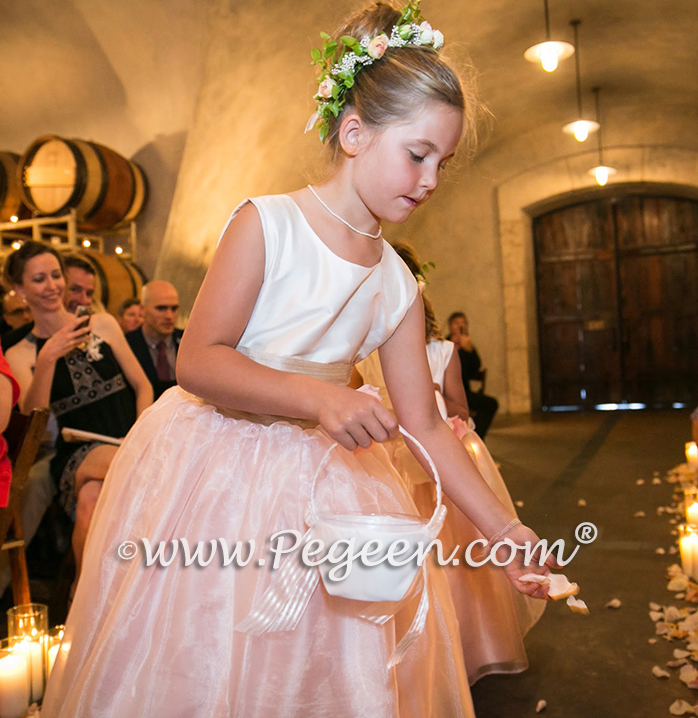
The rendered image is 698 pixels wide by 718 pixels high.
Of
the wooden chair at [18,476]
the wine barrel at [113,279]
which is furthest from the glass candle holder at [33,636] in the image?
the wine barrel at [113,279]

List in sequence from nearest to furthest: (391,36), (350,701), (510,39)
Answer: (350,701)
(391,36)
(510,39)

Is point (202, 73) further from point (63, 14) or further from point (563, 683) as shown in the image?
point (563, 683)

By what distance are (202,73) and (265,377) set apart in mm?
5216

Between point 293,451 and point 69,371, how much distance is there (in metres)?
2.52

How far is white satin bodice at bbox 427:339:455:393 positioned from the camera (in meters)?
3.49

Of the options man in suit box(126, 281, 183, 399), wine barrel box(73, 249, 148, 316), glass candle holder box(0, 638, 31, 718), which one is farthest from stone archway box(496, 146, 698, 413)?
glass candle holder box(0, 638, 31, 718)

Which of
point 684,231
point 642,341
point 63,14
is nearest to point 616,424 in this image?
point 642,341

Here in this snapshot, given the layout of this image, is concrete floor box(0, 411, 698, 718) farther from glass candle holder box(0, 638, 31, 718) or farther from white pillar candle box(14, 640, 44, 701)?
glass candle holder box(0, 638, 31, 718)

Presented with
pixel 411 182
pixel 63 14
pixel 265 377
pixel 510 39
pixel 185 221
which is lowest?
pixel 265 377

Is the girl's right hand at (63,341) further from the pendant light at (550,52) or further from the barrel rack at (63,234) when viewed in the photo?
the pendant light at (550,52)

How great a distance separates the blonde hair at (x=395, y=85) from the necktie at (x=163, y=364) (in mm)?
3313

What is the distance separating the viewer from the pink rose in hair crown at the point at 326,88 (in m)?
1.52

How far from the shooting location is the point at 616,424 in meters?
10.2

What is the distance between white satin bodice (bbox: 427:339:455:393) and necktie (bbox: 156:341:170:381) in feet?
6.14
